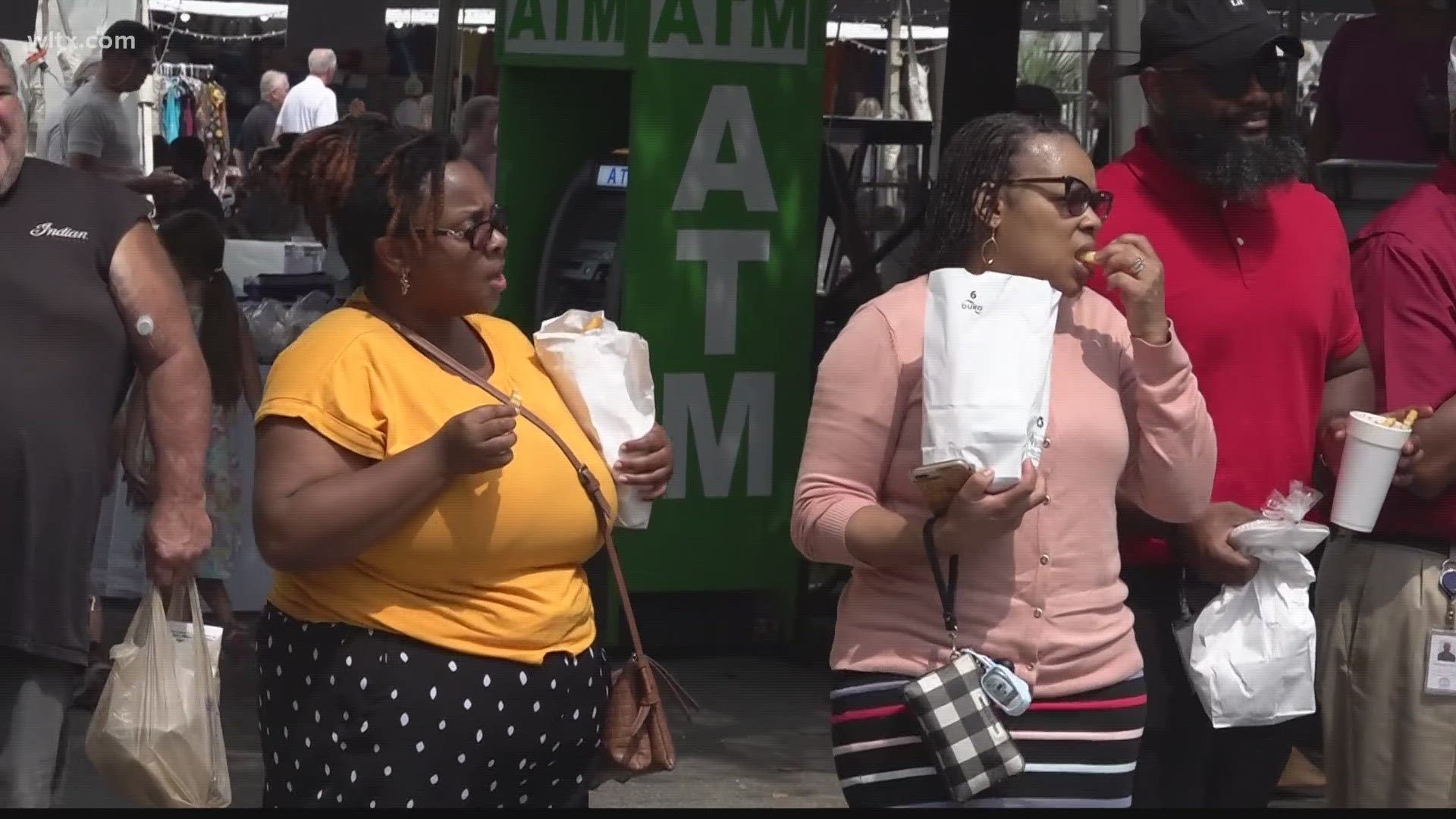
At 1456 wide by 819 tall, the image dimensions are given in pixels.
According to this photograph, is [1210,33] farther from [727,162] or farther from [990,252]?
[727,162]

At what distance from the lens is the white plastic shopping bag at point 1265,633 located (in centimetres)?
355

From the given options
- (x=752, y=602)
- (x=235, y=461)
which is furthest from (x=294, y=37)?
(x=752, y=602)

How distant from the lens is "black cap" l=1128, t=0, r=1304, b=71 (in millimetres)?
3691

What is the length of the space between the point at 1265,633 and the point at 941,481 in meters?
0.88

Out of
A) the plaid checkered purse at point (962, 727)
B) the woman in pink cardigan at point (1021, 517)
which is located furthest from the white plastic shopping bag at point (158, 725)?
the plaid checkered purse at point (962, 727)

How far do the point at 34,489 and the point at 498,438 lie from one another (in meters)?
0.90

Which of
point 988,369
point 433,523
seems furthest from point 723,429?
point 988,369

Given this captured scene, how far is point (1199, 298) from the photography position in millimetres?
3668

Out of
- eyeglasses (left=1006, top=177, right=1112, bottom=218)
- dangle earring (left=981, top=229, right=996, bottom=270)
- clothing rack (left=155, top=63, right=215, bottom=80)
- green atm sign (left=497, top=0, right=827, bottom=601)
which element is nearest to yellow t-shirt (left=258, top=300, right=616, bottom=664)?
dangle earring (left=981, top=229, right=996, bottom=270)

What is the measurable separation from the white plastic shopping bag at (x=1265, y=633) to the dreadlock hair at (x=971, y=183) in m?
0.74

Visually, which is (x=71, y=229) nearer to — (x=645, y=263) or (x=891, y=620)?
(x=891, y=620)

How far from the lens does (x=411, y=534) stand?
311 centimetres

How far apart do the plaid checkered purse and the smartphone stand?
0.05m

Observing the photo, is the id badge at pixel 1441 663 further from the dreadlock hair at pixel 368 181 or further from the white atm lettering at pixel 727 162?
the white atm lettering at pixel 727 162
